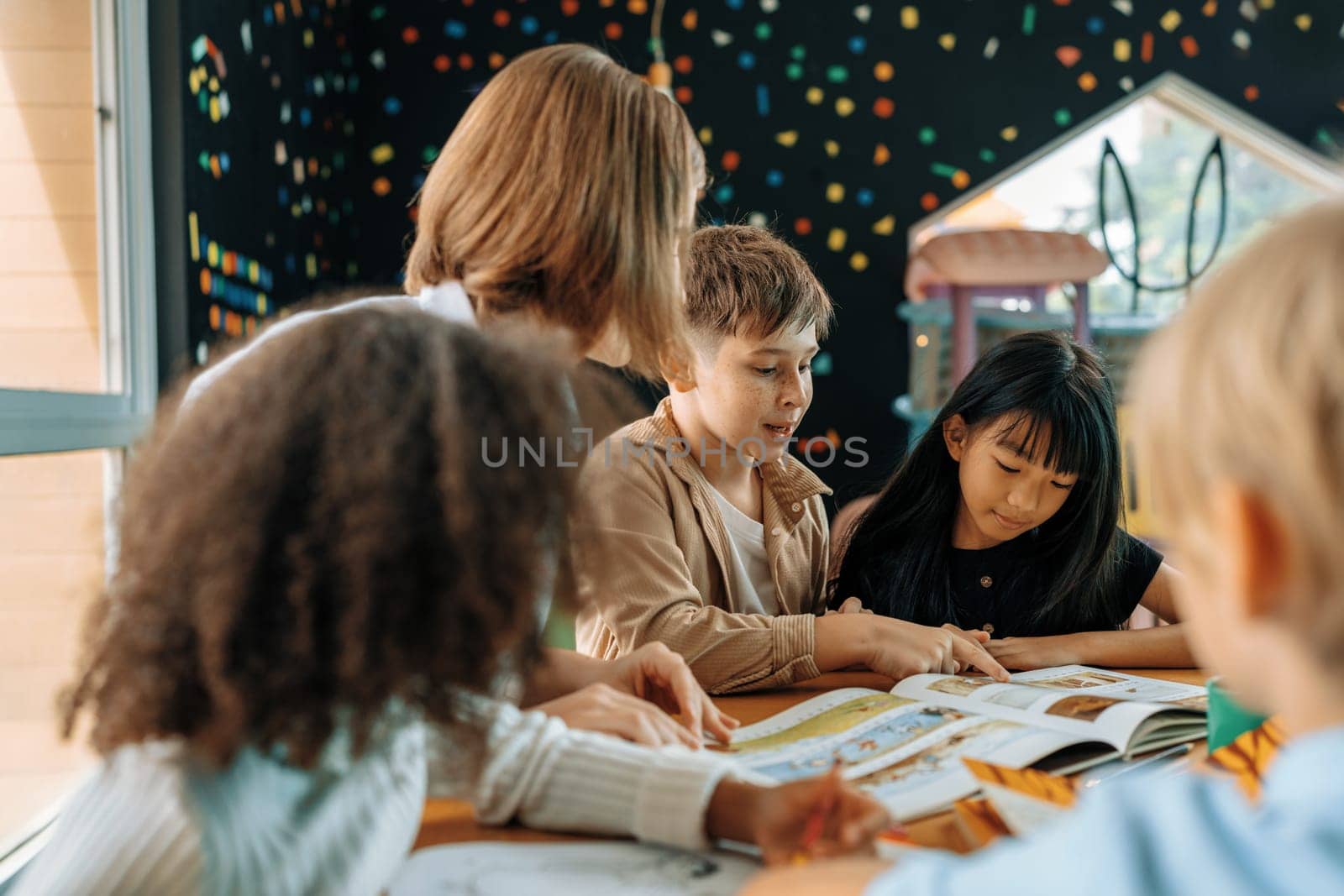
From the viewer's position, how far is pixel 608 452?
1.39 m

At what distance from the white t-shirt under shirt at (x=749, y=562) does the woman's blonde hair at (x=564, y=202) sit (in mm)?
420

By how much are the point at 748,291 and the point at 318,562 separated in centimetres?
96

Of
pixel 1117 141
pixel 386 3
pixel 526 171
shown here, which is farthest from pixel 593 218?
pixel 1117 141

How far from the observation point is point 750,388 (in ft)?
4.63

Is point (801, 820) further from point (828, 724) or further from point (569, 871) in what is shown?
point (828, 724)

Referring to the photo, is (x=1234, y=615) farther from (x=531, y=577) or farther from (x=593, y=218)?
(x=593, y=218)

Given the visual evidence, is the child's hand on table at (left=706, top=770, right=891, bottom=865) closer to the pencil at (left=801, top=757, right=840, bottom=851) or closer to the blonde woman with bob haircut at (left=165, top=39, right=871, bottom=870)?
the pencil at (left=801, top=757, right=840, bottom=851)

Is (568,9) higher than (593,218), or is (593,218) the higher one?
(568,9)

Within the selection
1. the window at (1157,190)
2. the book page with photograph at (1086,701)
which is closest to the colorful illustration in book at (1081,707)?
the book page with photograph at (1086,701)

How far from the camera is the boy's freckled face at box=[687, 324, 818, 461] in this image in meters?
1.41

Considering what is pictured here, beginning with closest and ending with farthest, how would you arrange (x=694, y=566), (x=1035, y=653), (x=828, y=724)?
(x=828, y=724) → (x=1035, y=653) → (x=694, y=566)

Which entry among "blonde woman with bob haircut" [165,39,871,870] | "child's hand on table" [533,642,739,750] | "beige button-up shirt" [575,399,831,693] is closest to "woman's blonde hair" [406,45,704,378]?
"blonde woman with bob haircut" [165,39,871,870]

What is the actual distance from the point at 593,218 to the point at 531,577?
0.54m

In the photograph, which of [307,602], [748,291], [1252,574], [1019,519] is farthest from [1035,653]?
[307,602]
